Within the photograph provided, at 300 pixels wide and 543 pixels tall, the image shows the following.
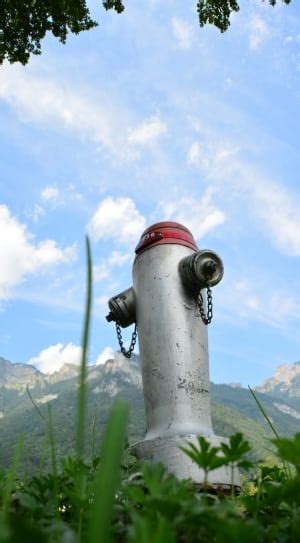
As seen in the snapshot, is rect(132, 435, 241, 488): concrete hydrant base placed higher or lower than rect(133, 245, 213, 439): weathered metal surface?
lower

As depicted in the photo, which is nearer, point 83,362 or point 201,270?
point 83,362

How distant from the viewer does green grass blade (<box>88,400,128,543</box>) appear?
0.43m

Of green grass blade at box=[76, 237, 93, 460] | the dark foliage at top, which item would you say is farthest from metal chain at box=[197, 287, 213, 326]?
the dark foliage at top

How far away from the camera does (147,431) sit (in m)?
3.71

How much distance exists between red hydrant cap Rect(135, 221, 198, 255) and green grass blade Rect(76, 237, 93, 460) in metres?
3.47

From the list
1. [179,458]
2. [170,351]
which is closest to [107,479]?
[179,458]

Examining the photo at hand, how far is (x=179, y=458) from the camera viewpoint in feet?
10.1

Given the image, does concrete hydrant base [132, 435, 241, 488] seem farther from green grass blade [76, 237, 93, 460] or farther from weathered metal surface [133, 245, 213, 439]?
green grass blade [76, 237, 93, 460]

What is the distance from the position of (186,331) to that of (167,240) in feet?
2.64

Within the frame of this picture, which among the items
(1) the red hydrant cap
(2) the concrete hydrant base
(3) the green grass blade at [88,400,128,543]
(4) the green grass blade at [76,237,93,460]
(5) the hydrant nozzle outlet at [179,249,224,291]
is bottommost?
(3) the green grass blade at [88,400,128,543]

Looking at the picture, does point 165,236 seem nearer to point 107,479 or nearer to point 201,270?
point 201,270

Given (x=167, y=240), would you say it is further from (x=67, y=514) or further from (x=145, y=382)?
(x=67, y=514)

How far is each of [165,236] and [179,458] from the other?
70.1 inches

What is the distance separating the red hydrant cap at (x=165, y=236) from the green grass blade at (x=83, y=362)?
11.4 feet
